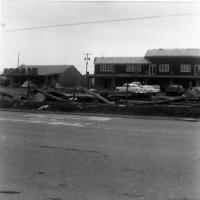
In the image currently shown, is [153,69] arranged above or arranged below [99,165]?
above

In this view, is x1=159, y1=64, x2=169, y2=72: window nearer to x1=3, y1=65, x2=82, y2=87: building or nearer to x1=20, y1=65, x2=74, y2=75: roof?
x1=3, y1=65, x2=82, y2=87: building

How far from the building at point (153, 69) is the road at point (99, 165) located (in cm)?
5367

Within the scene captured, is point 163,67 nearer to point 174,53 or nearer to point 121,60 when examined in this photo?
point 174,53

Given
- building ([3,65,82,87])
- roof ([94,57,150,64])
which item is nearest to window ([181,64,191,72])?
roof ([94,57,150,64])

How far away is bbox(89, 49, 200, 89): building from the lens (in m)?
65.6

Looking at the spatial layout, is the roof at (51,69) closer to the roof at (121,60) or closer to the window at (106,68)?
the roof at (121,60)

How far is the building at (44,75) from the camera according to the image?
249ft

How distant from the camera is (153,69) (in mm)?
68312

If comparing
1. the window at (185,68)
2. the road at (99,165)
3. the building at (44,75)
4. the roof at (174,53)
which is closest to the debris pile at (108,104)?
the road at (99,165)

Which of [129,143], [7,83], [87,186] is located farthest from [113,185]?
[7,83]

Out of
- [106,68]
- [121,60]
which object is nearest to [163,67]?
[121,60]

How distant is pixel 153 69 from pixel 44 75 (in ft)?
65.5

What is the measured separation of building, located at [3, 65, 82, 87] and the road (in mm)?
61467

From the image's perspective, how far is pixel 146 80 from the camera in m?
68.4
